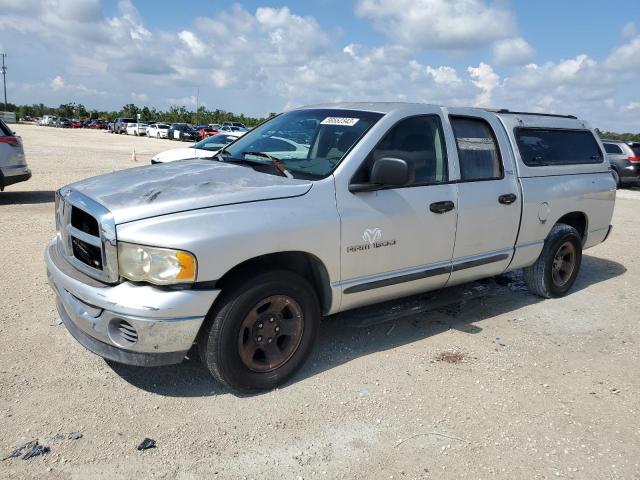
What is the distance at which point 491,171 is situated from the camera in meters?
4.79

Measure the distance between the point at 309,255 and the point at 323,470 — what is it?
1339 millimetres

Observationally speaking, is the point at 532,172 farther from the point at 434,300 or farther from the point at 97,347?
the point at 97,347

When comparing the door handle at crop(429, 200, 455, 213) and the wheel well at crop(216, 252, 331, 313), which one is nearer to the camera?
the wheel well at crop(216, 252, 331, 313)

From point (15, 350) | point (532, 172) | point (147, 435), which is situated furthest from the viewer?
point (532, 172)

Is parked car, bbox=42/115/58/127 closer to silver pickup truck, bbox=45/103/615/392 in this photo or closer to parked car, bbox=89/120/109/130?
parked car, bbox=89/120/109/130

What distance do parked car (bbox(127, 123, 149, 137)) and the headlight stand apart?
177ft

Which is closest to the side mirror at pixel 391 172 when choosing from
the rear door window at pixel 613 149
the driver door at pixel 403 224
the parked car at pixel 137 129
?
the driver door at pixel 403 224

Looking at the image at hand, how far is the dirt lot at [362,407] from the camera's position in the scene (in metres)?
2.96

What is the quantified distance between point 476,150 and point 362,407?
2.43m

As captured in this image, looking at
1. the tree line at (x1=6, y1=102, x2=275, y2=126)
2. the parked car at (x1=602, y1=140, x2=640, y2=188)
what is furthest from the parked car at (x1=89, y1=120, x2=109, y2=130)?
the parked car at (x1=602, y1=140, x2=640, y2=188)

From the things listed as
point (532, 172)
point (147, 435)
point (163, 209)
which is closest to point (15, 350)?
point (147, 435)

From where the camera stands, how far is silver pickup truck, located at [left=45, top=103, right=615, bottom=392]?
3113mm

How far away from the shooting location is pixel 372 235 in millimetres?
3850

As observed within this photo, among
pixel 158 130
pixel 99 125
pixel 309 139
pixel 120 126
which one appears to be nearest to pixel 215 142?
pixel 309 139
